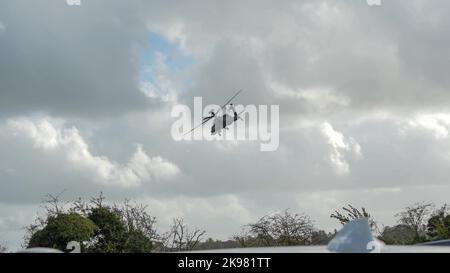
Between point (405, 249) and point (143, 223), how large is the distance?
35358mm

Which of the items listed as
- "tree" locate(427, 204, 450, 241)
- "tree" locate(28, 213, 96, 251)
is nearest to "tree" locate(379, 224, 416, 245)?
"tree" locate(427, 204, 450, 241)

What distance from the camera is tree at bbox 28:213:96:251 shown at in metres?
33.4

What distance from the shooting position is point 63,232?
110 feet

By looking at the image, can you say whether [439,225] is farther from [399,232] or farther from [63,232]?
[63,232]

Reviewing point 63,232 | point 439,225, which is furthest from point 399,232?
point 63,232

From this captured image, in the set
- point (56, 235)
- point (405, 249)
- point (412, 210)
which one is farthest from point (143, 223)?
point (405, 249)

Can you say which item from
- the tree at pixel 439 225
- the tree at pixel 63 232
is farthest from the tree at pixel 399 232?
the tree at pixel 63 232

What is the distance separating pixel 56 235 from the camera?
3353 cm

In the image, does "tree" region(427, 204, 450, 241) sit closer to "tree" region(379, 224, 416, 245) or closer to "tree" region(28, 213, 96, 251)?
"tree" region(379, 224, 416, 245)

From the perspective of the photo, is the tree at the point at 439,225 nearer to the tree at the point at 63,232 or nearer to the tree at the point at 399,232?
the tree at the point at 399,232

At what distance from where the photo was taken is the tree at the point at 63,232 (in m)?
33.4
